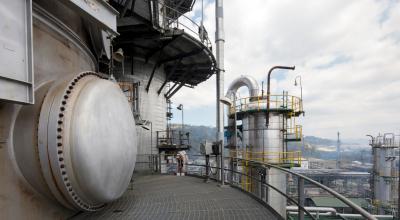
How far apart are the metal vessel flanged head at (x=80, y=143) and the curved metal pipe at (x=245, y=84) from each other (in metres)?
14.1

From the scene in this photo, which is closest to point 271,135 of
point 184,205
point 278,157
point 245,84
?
point 278,157

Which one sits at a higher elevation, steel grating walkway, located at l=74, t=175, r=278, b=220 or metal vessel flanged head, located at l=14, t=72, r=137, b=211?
metal vessel flanged head, located at l=14, t=72, r=137, b=211

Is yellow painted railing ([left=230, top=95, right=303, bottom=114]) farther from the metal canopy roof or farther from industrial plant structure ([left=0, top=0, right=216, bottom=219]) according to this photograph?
industrial plant structure ([left=0, top=0, right=216, bottom=219])

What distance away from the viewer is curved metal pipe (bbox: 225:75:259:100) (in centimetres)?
1805

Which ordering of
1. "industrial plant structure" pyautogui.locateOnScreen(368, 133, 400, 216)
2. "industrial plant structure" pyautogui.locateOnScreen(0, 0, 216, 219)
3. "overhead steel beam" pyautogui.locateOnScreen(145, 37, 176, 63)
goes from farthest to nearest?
1. "industrial plant structure" pyautogui.locateOnScreen(368, 133, 400, 216)
2. "overhead steel beam" pyautogui.locateOnScreen(145, 37, 176, 63)
3. "industrial plant structure" pyautogui.locateOnScreen(0, 0, 216, 219)

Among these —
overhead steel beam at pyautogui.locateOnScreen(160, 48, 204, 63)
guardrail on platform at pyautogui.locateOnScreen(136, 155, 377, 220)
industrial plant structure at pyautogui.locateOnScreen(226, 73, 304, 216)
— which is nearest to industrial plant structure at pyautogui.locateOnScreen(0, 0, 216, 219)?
guardrail on platform at pyautogui.locateOnScreen(136, 155, 377, 220)

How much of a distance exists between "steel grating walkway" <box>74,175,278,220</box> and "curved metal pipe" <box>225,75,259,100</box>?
10.6 metres

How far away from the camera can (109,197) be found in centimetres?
510

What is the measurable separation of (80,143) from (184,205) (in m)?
3.53

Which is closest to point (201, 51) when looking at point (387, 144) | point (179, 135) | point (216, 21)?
point (216, 21)

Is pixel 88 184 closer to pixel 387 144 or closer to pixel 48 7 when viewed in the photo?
pixel 48 7

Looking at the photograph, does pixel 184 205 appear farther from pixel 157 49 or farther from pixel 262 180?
pixel 157 49

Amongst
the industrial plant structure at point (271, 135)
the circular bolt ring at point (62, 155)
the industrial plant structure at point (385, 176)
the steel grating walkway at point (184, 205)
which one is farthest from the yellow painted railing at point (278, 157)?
the industrial plant structure at point (385, 176)

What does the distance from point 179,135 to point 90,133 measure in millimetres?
12725
